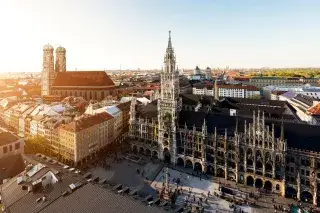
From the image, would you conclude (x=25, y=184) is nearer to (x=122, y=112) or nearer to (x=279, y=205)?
(x=279, y=205)

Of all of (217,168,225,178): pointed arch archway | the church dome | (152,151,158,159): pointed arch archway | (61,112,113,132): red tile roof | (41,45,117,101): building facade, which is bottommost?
(217,168,225,178): pointed arch archway

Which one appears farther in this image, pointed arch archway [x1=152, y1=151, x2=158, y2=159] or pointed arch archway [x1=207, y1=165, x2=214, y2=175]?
pointed arch archway [x1=152, y1=151, x2=158, y2=159]

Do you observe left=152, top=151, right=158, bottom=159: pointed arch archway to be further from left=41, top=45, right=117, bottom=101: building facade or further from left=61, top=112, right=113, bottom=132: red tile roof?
left=41, top=45, right=117, bottom=101: building facade

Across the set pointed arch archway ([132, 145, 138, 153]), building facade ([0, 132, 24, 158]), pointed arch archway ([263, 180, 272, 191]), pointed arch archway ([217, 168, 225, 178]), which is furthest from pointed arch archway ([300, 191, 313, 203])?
building facade ([0, 132, 24, 158])

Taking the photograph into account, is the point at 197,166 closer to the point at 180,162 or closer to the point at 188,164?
the point at 188,164

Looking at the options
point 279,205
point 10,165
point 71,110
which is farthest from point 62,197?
point 71,110

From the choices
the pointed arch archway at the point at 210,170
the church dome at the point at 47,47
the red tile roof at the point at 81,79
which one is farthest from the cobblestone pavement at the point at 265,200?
the church dome at the point at 47,47

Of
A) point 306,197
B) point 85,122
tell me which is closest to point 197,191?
point 306,197
